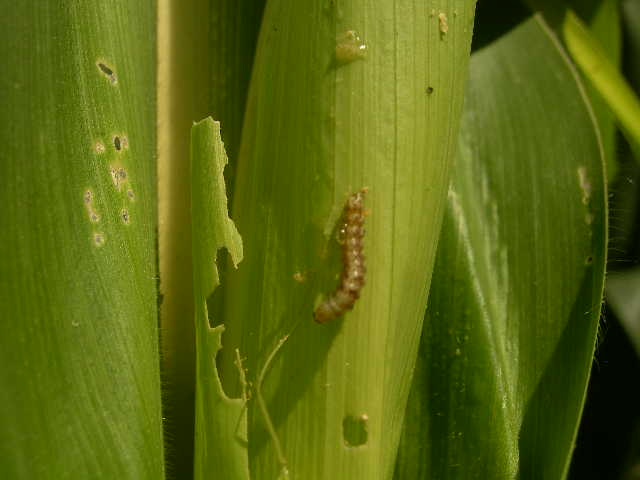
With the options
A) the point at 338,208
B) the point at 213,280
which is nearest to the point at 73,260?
the point at 213,280

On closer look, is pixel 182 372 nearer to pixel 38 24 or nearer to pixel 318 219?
pixel 318 219

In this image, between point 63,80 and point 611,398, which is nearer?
point 63,80

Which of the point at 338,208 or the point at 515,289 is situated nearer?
the point at 338,208

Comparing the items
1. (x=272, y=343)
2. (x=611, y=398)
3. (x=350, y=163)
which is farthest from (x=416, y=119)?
(x=611, y=398)

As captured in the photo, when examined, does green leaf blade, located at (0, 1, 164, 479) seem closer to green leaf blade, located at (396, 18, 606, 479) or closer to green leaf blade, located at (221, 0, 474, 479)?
green leaf blade, located at (221, 0, 474, 479)

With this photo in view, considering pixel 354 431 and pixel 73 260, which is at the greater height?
pixel 73 260

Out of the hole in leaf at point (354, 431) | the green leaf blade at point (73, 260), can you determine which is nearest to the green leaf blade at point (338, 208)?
the hole in leaf at point (354, 431)

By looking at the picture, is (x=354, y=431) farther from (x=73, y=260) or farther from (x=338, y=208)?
(x=73, y=260)

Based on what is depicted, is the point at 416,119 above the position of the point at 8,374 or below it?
above
